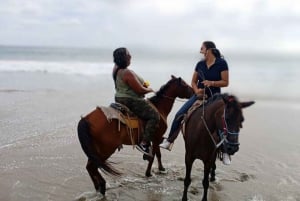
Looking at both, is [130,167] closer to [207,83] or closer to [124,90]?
[124,90]

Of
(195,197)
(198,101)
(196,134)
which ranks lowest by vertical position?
(195,197)

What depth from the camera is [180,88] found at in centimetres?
664

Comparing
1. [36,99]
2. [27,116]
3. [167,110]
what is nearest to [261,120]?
[167,110]

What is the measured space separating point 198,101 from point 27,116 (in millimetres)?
7040

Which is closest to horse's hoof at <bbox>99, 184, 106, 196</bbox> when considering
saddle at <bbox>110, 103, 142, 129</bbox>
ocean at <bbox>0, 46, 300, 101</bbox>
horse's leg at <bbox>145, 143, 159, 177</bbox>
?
saddle at <bbox>110, 103, 142, 129</bbox>

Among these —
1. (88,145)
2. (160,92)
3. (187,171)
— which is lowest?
(187,171)

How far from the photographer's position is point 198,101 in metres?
5.70

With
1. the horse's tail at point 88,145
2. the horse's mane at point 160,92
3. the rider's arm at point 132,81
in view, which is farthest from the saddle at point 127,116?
the horse's mane at point 160,92

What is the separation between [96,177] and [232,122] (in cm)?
238

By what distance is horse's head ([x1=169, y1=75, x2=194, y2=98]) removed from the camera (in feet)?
21.7

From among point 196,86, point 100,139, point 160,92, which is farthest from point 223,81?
point 100,139

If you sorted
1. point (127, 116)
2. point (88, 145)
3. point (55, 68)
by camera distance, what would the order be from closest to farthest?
point (88, 145) < point (127, 116) < point (55, 68)

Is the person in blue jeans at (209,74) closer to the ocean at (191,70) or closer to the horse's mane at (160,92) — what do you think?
the ocean at (191,70)

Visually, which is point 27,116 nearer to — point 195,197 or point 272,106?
point 195,197
